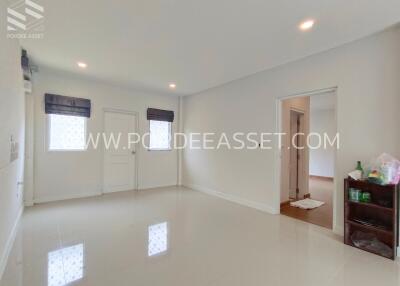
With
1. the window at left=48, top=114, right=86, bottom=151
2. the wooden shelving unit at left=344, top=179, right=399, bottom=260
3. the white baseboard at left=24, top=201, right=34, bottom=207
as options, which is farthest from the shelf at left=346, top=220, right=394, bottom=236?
the white baseboard at left=24, top=201, right=34, bottom=207

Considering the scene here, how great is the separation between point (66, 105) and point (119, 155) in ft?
5.25

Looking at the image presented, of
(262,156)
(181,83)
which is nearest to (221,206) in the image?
(262,156)

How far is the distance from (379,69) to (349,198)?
1.64 metres

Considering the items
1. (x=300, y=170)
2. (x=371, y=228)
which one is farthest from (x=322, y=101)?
(x=371, y=228)

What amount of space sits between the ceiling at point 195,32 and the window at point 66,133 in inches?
43.0

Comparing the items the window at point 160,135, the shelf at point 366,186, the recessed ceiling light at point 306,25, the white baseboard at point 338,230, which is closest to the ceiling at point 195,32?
the recessed ceiling light at point 306,25

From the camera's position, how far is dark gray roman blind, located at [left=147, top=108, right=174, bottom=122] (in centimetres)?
555

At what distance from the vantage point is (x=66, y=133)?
4520mm

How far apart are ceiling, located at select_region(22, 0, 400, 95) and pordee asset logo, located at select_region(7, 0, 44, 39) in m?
0.08

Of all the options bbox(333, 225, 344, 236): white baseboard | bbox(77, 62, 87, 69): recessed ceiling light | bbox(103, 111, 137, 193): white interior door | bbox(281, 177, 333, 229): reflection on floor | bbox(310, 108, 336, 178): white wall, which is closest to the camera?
bbox(333, 225, 344, 236): white baseboard

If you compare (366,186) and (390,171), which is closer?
(390,171)

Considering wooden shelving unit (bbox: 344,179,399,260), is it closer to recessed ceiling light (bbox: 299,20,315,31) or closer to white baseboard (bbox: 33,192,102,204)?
recessed ceiling light (bbox: 299,20,315,31)

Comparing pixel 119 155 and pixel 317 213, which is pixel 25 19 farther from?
pixel 317 213

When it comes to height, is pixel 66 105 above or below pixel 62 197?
above
